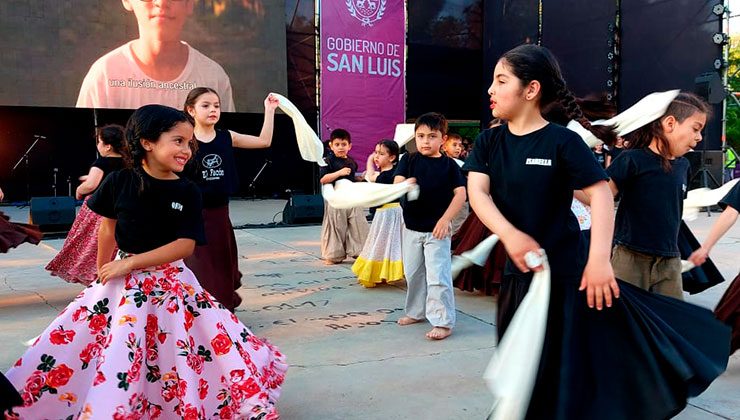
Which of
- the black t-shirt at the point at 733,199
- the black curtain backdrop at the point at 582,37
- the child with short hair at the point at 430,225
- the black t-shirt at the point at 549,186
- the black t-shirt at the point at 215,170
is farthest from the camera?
the black curtain backdrop at the point at 582,37

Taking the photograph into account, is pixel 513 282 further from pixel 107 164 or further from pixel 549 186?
→ pixel 107 164

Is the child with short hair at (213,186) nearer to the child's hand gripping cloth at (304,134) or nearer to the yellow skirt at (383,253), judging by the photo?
the child's hand gripping cloth at (304,134)

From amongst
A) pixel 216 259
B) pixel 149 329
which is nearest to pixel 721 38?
pixel 216 259

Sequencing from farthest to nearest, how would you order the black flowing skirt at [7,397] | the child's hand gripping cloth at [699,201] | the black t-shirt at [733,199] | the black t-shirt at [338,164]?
the black t-shirt at [338,164]
the child's hand gripping cloth at [699,201]
the black t-shirt at [733,199]
the black flowing skirt at [7,397]

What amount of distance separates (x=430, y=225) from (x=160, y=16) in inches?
455

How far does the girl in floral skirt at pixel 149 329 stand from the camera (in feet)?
8.56

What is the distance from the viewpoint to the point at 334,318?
17.3ft

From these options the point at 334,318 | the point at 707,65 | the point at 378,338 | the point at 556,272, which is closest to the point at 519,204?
the point at 556,272

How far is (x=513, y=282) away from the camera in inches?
96.4

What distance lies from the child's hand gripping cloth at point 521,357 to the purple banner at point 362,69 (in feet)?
48.3

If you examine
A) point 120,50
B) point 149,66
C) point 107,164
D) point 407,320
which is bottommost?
point 407,320

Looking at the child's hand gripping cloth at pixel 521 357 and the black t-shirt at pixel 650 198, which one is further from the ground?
the black t-shirt at pixel 650 198

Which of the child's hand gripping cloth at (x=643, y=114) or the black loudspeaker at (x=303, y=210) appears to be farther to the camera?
the black loudspeaker at (x=303, y=210)

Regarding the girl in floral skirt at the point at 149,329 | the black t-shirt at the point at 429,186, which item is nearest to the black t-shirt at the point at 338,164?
the black t-shirt at the point at 429,186
